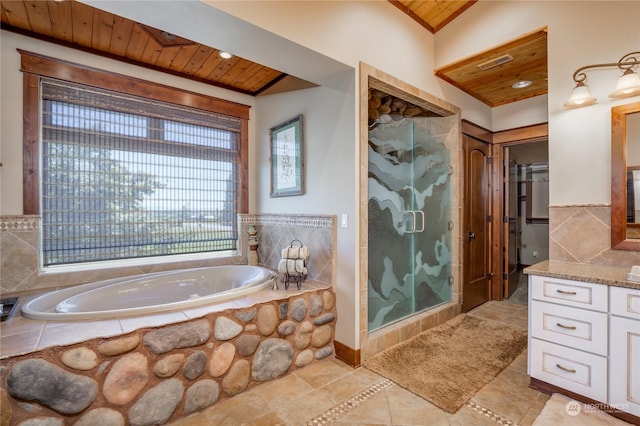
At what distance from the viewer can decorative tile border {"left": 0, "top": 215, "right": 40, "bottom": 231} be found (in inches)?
87.5

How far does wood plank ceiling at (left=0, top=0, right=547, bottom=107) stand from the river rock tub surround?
1927 millimetres

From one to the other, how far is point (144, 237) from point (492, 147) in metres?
4.24

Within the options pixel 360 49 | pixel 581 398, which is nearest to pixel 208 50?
pixel 360 49

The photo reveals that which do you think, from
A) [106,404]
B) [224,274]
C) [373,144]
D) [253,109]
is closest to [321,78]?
[373,144]

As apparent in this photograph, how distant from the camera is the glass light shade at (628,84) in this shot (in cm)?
176

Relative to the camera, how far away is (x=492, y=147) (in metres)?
3.79

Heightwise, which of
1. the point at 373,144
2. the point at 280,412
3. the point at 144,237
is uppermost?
the point at 373,144

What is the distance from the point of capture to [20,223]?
2277 millimetres

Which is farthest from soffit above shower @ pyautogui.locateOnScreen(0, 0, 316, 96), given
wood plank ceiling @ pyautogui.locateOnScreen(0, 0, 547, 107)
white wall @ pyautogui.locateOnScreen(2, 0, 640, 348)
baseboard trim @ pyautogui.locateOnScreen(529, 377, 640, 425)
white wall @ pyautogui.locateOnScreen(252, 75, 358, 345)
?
baseboard trim @ pyautogui.locateOnScreen(529, 377, 640, 425)

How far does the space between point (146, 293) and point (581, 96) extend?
146 inches

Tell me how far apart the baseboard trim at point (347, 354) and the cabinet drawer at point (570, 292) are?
1.31 meters

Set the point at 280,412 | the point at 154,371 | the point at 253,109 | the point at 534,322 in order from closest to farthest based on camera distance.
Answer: the point at 154,371 → the point at 280,412 → the point at 534,322 → the point at 253,109

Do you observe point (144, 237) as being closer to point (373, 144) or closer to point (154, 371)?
point (154, 371)

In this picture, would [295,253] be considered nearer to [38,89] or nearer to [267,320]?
[267,320]
